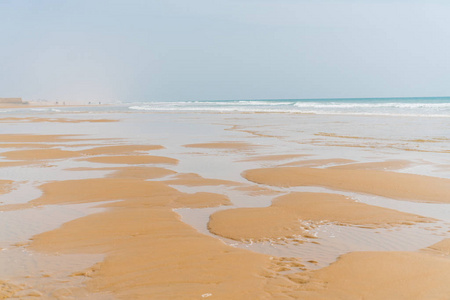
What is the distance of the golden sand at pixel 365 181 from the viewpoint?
7609 millimetres

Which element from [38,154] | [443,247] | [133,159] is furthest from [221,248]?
[38,154]

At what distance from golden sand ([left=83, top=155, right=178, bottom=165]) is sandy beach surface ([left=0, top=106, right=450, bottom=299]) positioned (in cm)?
16

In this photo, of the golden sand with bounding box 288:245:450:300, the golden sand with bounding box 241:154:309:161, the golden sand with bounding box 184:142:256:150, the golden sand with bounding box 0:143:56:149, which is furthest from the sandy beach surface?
the golden sand with bounding box 0:143:56:149

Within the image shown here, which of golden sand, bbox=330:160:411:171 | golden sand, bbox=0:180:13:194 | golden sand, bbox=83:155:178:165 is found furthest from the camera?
golden sand, bbox=83:155:178:165

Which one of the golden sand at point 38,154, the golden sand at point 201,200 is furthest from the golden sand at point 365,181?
the golden sand at point 38,154

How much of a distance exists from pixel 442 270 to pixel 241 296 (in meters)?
1.94

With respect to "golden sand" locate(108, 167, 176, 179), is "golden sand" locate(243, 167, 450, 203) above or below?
above

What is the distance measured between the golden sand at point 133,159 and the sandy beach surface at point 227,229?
0.53 feet

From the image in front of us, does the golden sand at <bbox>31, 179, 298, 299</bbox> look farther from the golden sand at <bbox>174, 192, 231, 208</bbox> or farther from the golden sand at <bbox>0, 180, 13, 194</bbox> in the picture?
the golden sand at <bbox>0, 180, 13, 194</bbox>

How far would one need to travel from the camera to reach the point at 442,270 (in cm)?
407

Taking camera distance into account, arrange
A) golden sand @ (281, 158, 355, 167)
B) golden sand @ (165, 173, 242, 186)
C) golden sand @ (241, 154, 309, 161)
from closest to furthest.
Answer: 1. golden sand @ (165, 173, 242, 186)
2. golden sand @ (281, 158, 355, 167)
3. golden sand @ (241, 154, 309, 161)

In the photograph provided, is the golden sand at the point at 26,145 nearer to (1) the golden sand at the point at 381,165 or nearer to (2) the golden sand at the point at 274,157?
(2) the golden sand at the point at 274,157

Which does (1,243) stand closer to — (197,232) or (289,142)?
(197,232)

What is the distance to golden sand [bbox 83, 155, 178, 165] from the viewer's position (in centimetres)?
1173
